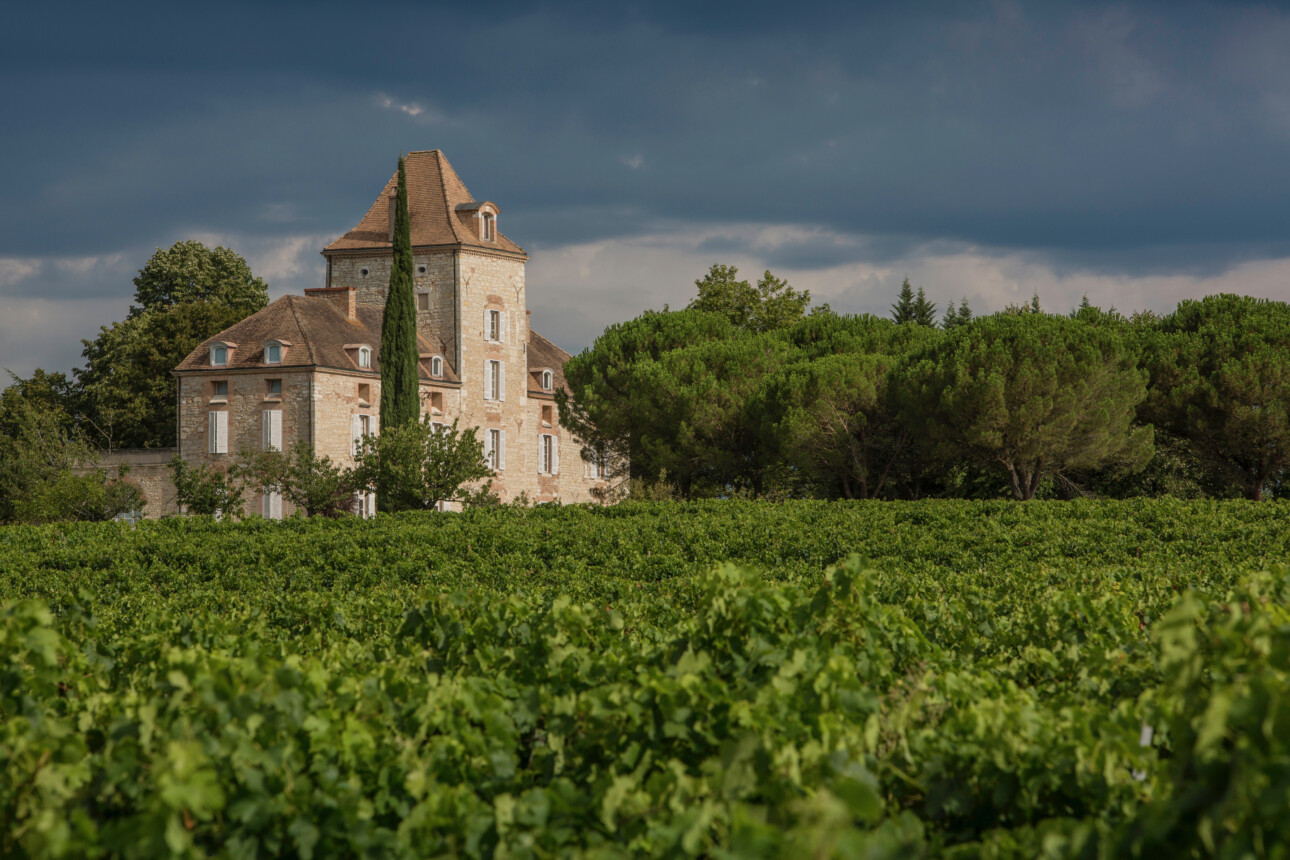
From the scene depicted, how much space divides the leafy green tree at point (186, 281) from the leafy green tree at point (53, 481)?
1221 cm

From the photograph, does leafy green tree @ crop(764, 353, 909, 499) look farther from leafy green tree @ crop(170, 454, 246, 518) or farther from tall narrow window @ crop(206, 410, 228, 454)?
tall narrow window @ crop(206, 410, 228, 454)

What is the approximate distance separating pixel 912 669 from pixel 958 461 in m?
28.9

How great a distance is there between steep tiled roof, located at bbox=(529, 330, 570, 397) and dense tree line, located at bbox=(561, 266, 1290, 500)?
12.6 meters

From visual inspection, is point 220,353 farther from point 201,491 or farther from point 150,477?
point 201,491

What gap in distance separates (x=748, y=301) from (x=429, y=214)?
15.5 meters

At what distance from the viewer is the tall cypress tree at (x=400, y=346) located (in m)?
38.6

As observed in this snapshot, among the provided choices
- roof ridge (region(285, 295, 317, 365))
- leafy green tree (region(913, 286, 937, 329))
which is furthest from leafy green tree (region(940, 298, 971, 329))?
roof ridge (region(285, 295, 317, 365))

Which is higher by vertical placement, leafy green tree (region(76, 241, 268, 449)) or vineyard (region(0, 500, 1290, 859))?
leafy green tree (region(76, 241, 268, 449))

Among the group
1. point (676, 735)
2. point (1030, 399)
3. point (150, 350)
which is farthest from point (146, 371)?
point (676, 735)

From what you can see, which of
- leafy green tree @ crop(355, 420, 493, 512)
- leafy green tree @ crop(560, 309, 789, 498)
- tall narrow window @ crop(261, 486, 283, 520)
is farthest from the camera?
tall narrow window @ crop(261, 486, 283, 520)

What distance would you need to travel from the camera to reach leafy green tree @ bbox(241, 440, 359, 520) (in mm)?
33991

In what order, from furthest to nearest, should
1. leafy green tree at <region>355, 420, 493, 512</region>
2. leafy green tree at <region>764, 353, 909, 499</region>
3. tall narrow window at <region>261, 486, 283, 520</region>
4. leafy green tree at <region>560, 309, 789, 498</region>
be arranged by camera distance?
tall narrow window at <region>261, 486, 283, 520</region> → leafy green tree at <region>560, 309, 789, 498</region> → leafy green tree at <region>764, 353, 909, 499</region> → leafy green tree at <region>355, 420, 493, 512</region>

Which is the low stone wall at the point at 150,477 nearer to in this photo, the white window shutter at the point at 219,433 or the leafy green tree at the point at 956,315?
the white window shutter at the point at 219,433

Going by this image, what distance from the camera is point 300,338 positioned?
43719 millimetres
